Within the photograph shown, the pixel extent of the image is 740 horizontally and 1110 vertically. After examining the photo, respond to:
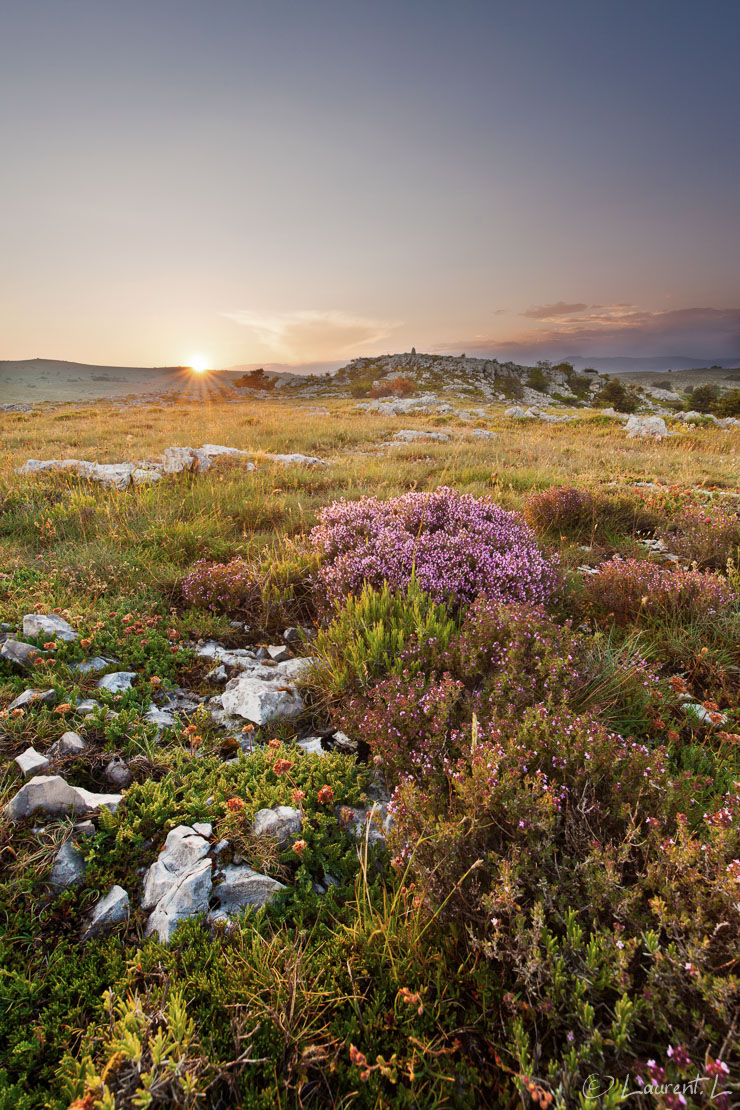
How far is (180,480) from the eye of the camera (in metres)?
8.88

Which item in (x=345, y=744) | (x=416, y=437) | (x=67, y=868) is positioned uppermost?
(x=416, y=437)

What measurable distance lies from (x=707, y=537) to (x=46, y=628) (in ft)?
23.7

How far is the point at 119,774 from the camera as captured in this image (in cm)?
282

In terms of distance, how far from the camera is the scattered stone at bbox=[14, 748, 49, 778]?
2652 mm

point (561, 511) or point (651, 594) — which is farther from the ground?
point (561, 511)

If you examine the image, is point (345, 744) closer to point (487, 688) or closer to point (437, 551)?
point (487, 688)

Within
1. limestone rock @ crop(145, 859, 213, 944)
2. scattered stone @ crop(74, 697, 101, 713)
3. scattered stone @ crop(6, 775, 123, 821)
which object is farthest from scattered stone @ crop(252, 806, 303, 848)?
scattered stone @ crop(74, 697, 101, 713)

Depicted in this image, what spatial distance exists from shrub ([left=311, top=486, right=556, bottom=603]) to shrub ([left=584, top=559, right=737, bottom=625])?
61 cm

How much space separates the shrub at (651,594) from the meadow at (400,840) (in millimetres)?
27

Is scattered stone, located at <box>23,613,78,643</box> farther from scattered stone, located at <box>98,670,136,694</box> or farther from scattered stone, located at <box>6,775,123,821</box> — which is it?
scattered stone, located at <box>6,775,123,821</box>

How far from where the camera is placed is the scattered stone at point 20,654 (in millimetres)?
3543

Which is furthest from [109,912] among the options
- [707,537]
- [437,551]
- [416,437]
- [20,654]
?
[416,437]

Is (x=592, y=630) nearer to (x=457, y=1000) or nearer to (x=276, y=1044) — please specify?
(x=457, y=1000)

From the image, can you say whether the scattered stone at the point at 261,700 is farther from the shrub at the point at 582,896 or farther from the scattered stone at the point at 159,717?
the shrub at the point at 582,896
